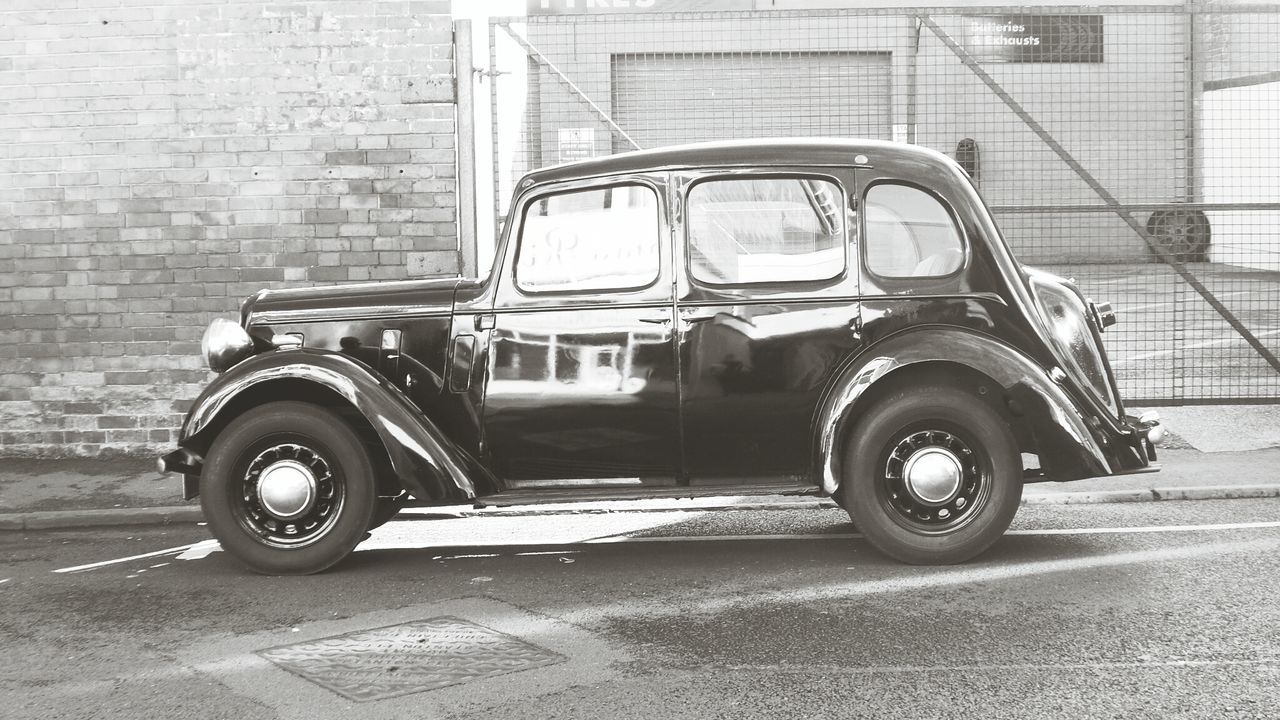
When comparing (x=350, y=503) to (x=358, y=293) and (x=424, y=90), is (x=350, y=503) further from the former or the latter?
(x=424, y=90)

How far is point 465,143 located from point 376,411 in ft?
12.2

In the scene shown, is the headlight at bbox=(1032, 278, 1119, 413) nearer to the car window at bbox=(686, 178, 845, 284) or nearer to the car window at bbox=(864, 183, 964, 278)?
the car window at bbox=(864, 183, 964, 278)

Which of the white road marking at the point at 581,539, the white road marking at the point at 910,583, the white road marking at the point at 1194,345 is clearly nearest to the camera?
the white road marking at the point at 910,583

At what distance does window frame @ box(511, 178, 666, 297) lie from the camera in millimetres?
5848

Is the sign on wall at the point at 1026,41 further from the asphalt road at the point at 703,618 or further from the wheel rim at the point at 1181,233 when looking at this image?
the asphalt road at the point at 703,618

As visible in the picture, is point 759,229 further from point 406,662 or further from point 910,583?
point 406,662

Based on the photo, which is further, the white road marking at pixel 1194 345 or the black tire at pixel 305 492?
the white road marking at pixel 1194 345

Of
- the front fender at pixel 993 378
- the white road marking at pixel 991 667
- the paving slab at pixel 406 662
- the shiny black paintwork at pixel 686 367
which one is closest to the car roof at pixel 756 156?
the shiny black paintwork at pixel 686 367

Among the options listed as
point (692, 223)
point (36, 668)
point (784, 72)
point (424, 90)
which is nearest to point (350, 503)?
point (36, 668)

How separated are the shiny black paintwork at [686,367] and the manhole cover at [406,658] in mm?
1014

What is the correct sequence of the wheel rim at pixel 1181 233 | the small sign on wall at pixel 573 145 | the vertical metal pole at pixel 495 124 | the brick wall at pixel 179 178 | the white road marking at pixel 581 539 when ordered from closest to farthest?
1. the white road marking at pixel 581 539
2. the brick wall at pixel 179 178
3. the vertical metal pole at pixel 495 124
4. the small sign on wall at pixel 573 145
5. the wheel rim at pixel 1181 233

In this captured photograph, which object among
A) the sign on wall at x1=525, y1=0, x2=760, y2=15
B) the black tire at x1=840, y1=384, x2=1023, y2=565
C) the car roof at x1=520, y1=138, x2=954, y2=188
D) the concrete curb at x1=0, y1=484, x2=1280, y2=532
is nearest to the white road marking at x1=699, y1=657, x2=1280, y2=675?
the black tire at x1=840, y1=384, x2=1023, y2=565

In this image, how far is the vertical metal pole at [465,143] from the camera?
29.0 feet

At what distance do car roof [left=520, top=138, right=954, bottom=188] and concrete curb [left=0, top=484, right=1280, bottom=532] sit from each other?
2.13 meters
